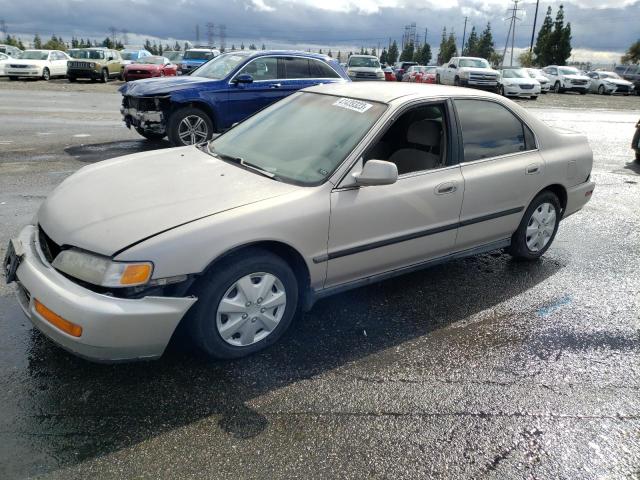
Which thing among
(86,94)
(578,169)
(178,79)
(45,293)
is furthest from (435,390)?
(86,94)

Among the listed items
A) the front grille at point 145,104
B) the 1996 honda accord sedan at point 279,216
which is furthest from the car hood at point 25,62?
the 1996 honda accord sedan at point 279,216

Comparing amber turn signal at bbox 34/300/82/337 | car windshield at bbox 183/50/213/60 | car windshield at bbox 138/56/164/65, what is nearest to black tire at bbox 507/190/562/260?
amber turn signal at bbox 34/300/82/337

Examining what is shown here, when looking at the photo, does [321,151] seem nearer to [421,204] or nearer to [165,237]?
[421,204]

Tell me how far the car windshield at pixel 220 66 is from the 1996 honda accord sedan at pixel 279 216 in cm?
551

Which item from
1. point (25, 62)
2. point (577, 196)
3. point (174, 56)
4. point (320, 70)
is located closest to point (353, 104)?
point (577, 196)

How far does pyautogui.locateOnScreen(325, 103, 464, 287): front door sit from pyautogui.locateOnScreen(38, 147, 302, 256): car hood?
0.47 m

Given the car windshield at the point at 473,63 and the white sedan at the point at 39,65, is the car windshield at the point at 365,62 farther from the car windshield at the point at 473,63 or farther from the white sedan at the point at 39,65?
the white sedan at the point at 39,65

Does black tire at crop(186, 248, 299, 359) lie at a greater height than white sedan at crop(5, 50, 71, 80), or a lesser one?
lesser

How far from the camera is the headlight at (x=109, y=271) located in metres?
2.69

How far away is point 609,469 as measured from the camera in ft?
8.31

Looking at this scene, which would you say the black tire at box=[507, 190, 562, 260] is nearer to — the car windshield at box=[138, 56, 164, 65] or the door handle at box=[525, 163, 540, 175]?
the door handle at box=[525, 163, 540, 175]

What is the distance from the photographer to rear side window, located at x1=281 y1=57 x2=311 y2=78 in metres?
9.88

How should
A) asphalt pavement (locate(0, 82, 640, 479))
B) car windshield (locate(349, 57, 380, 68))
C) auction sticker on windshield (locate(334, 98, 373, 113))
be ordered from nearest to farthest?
asphalt pavement (locate(0, 82, 640, 479)) < auction sticker on windshield (locate(334, 98, 373, 113)) < car windshield (locate(349, 57, 380, 68))

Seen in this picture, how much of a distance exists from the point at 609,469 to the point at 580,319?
1649mm
